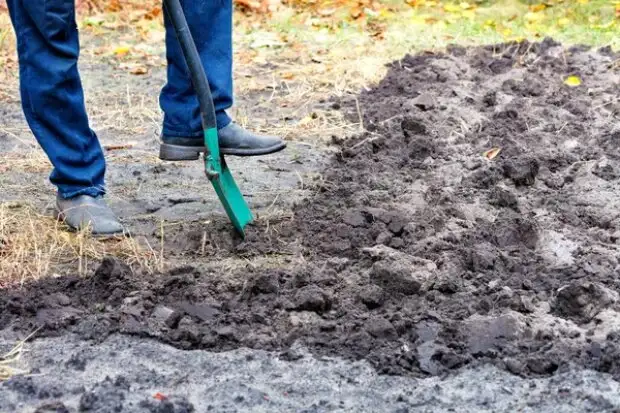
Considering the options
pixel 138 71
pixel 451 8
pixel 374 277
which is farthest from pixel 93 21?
pixel 374 277

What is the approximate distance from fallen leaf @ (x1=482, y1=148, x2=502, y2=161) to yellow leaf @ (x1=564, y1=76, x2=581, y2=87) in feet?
3.63

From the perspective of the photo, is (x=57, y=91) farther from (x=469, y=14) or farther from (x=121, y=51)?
(x=469, y=14)

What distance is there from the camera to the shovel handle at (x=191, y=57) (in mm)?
3562

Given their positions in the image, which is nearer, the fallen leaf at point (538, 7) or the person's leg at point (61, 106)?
the person's leg at point (61, 106)

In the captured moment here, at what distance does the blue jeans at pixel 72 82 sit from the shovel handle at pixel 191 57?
0.55 feet

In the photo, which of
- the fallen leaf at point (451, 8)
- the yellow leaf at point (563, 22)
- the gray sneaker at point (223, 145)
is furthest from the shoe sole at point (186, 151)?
the fallen leaf at point (451, 8)

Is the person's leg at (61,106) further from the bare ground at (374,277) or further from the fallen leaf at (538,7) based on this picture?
the fallen leaf at (538,7)

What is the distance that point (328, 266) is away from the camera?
139 inches

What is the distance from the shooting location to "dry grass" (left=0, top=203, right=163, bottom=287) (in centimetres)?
358

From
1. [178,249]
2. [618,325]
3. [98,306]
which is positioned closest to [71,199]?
[178,249]

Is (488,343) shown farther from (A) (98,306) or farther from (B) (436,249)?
(A) (98,306)

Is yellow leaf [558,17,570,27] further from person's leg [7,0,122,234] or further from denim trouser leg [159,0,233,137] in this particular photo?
person's leg [7,0,122,234]

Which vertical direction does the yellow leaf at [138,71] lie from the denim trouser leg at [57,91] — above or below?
below

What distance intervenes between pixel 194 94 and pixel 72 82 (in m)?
0.43
